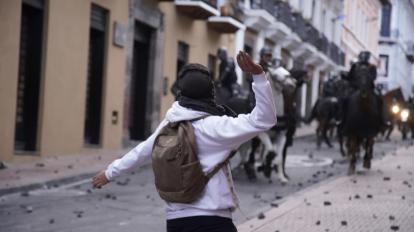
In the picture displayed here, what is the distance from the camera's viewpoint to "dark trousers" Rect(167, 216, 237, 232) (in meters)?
3.86

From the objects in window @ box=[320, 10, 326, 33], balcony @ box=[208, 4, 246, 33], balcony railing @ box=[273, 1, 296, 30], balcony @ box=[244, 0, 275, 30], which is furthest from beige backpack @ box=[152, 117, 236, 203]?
window @ box=[320, 10, 326, 33]

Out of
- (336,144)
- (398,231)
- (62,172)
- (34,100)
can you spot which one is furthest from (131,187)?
(336,144)

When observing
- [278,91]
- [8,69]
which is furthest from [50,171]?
[278,91]

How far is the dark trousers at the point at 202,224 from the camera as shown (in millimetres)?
3859

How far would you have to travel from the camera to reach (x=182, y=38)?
21406 mm

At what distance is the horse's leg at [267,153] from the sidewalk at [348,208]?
823 mm

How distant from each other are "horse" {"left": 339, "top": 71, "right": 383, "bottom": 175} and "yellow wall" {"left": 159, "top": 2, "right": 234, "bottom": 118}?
787 cm

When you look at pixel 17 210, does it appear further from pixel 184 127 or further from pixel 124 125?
pixel 124 125

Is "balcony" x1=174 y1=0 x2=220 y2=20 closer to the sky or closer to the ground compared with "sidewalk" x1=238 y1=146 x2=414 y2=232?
closer to the sky

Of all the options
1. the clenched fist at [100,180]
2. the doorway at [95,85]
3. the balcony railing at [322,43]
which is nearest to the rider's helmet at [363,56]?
the doorway at [95,85]

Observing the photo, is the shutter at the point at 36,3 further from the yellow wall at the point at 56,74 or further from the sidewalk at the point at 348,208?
the sidewalk at the point at 348,208

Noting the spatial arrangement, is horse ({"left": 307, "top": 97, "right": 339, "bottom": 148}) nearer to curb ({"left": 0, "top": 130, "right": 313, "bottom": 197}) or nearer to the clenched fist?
curb ({"left": 0, "top": 130, "right": 313, "bottom": 197})

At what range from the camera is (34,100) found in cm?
1359

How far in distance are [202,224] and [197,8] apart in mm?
17114
